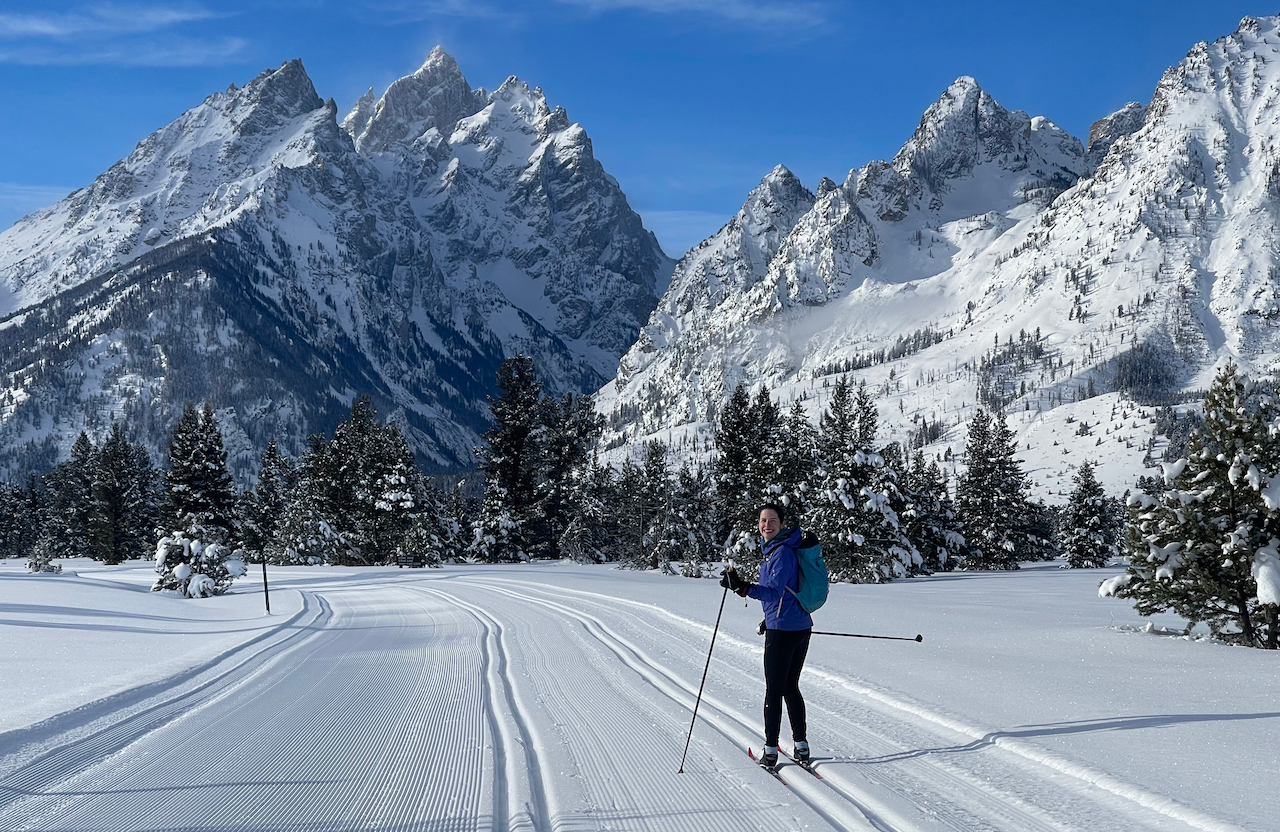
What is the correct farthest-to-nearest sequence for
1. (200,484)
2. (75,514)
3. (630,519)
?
(75,514), (630,519), (200,484)

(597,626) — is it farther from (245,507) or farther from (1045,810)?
(245,507)

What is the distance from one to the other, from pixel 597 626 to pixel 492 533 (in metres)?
36.4

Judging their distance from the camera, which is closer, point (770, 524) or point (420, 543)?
point (770, 524)

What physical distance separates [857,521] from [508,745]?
27.1 meters

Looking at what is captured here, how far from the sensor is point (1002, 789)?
5.40 metres

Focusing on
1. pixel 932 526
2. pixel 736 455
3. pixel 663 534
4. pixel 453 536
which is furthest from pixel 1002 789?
pixel 453 536

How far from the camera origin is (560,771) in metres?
5.89

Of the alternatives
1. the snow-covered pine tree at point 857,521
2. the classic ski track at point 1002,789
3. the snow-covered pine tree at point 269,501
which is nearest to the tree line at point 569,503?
the snow-covered pine tree at point 857,521

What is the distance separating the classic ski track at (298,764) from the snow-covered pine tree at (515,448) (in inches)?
1631

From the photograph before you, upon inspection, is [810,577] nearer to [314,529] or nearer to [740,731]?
[740,731]

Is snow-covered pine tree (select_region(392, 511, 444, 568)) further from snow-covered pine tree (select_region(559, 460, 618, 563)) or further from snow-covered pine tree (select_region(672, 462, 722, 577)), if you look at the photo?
A: snow-covered pine tree (select_region(672, 462, 722, 577))

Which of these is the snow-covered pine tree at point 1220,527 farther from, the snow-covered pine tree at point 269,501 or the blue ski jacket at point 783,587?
the snow-covered pine tree at point 269,501

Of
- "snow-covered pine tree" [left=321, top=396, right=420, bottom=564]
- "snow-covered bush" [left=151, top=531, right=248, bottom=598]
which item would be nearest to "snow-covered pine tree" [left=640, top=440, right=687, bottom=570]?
"snow-covered pine tree" [left=321, top=396, right=420, bottom=564]

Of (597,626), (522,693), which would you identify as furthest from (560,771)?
(597,626)
